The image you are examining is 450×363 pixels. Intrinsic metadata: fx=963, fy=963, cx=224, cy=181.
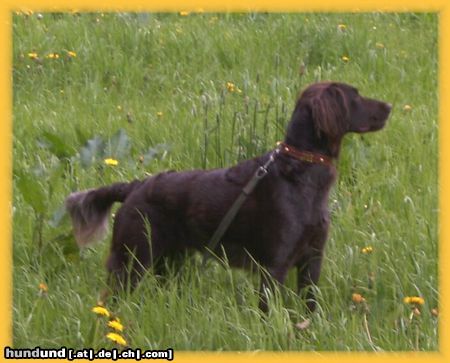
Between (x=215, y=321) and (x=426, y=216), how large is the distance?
4.90 feet

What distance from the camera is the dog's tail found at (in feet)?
14.5

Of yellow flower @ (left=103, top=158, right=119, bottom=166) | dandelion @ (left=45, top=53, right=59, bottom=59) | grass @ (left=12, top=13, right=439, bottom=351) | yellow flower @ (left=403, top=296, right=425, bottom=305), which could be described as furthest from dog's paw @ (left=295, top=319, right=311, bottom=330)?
dandelion @ (left=45, top=53, right=59, bottom=59)

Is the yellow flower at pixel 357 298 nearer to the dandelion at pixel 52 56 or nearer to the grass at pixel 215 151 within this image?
the grass at pixel 215 151

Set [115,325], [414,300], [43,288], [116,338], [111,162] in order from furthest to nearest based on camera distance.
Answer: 1. [111,162]
2. [43,288]
3. [414,300]
4. [115,325]
5. [116,338]

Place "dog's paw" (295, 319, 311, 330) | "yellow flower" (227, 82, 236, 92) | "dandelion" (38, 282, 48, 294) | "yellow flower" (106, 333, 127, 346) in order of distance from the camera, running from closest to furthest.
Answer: "yellow flower" (106, 333, 127, 346) < "dog's paw" (295, 319, 311, 330) < "dandelion" (38, 282, 48, 294) < "yellow flower" (227, 82, 236, 92)

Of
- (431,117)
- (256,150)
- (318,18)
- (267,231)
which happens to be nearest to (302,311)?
(267,231)

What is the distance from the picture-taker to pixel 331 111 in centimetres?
420

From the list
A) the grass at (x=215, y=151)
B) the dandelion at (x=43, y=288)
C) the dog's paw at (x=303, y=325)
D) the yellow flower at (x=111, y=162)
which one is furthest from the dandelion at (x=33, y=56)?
the dog's paw at (x=303, y=325)

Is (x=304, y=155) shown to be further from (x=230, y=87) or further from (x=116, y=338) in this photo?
(x=230, y=87)

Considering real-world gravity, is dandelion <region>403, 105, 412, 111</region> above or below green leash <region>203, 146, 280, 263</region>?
below

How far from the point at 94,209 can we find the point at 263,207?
32.7 inches

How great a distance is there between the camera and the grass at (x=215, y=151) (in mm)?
3842

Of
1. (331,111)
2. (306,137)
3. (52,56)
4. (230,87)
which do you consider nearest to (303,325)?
(306,137)

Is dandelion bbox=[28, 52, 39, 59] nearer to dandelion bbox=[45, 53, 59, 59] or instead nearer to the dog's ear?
dandelion bbox=[45, 53, 59, 59]
